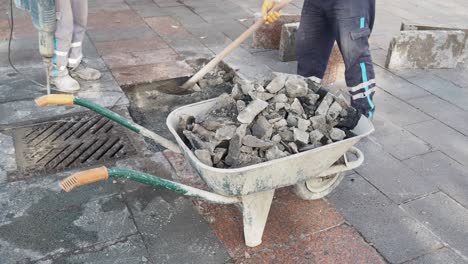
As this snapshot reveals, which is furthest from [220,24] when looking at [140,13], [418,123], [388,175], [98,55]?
[388,175]

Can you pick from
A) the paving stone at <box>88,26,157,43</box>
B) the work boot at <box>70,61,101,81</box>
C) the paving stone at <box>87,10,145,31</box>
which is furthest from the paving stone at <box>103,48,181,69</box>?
the paving stone at <box>87,10,145,31</box>

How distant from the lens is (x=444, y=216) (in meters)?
3.06

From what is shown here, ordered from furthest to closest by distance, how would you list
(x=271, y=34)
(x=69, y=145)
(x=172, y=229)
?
(x=271, y=34)
(x=69, y=145)
(x=172, y=229)

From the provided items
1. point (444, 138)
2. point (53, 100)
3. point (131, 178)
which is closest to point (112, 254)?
point (131, 178)

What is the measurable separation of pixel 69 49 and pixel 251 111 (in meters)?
2.80

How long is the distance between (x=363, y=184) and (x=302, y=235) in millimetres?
777

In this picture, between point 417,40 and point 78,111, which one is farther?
point 417,40

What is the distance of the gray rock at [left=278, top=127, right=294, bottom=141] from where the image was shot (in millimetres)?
2584

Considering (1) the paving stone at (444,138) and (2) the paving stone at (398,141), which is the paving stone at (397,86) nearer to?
(1) the paving stone at (444,138)

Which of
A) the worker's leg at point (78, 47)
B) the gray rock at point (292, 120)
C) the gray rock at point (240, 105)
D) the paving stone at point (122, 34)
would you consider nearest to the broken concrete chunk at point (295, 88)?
the gray rock at point (292, 120)

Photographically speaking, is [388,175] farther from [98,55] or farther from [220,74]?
[98,55]

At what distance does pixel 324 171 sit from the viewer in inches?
108

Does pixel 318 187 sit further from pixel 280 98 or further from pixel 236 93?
pixel 236 93

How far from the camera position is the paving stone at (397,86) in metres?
4.72
